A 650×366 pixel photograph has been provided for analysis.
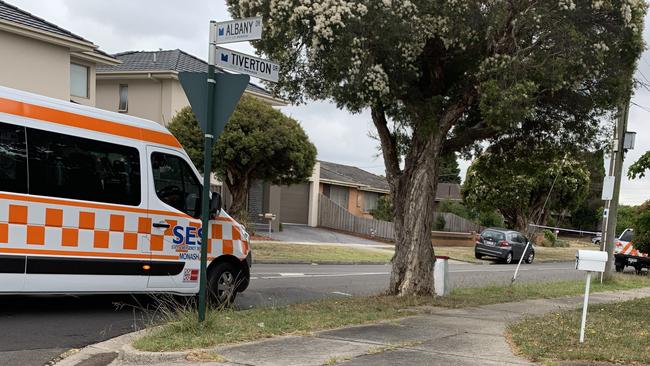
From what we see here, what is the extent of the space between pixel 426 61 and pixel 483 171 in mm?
3892

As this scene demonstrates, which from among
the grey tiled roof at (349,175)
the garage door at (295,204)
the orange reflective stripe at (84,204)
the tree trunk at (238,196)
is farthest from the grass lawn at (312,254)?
the grey tiled roof at (349,175)

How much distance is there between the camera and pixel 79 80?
22656 millimetres

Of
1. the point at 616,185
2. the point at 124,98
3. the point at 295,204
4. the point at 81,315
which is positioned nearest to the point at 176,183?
the point at 81,315

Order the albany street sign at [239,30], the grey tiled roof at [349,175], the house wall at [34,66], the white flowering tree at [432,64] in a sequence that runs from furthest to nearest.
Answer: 1. the grey tiled roof at [349,175]
2. the house wall at [34,66]
3. the white flowering tree at [432,64]
4. the albany street sign at [239,30]

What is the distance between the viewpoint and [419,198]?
34.6 ft

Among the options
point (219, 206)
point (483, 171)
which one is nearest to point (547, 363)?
point (219, 206)

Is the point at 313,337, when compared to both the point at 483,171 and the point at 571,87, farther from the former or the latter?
the point at 483,171

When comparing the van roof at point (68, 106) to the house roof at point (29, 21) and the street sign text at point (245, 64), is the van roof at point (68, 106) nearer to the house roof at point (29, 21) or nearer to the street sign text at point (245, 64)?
the street sign text at point (245, 64)

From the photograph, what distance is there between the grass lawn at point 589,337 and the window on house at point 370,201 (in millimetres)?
35838

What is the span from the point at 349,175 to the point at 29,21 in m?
28.8

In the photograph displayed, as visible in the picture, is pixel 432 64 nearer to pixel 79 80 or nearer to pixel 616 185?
pixel 616 185

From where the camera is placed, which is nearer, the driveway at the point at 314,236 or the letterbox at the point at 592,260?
the letterbox at the point at 592,260

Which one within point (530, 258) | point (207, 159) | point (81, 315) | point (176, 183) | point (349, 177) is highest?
point (349, 177)

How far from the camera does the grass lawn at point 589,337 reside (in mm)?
6270
